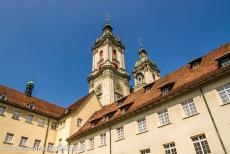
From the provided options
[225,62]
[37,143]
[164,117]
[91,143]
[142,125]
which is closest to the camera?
[225,62]

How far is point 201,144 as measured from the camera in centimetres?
1788

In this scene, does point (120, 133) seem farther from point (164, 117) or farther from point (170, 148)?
point (170, 148)

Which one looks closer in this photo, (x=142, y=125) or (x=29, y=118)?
(x=142, y=125)

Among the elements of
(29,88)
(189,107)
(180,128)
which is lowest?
(180,128)

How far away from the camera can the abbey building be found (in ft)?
59.7

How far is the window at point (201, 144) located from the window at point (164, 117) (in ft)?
10.9

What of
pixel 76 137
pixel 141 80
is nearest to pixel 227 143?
pixel 76 137

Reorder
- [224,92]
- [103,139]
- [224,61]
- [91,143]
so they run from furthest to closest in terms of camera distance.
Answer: [91,143]
[103,139]
[224,61]
[224,92]

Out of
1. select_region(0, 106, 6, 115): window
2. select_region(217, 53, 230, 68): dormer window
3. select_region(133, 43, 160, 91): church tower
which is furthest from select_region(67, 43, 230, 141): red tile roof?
select_region(133, 43, 160, 91): church tower

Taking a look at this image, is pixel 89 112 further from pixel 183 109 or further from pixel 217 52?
pixel 217 52

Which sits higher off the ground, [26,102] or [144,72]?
[144,72]

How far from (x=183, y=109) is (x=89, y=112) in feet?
66.1

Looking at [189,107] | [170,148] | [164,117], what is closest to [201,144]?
[170,148]

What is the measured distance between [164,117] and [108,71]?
40096 mm
